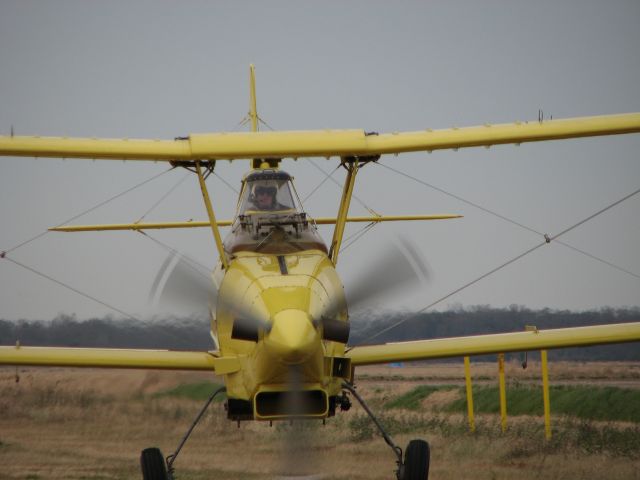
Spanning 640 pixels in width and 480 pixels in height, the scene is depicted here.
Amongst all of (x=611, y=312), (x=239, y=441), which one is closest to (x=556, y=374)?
(x=611, y=312)

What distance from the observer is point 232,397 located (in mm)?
10070

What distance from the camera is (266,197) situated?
10898 millimetres

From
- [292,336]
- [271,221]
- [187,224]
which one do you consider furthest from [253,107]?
[292,336]

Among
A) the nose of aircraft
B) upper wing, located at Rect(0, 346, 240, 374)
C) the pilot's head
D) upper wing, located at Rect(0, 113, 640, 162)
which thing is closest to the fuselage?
the nose of aircraft

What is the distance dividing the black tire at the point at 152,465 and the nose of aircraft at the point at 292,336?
262 cm

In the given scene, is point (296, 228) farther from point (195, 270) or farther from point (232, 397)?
point (232, 397)

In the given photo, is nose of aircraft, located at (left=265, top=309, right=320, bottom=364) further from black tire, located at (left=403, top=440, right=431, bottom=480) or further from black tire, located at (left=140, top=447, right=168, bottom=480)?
black tire, located at (left=140, top=447, right=168, bottom=480)

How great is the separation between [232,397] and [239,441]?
5.97 metres

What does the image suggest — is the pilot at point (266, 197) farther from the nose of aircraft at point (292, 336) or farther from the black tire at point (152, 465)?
the black tire at point (152, 465)

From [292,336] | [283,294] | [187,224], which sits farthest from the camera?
[187,224]

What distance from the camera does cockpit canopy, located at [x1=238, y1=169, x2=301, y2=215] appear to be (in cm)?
1083

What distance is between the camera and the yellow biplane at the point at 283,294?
9.03 metres

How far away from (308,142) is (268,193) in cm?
108

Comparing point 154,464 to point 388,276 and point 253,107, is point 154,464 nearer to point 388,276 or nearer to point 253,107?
point 388,276
